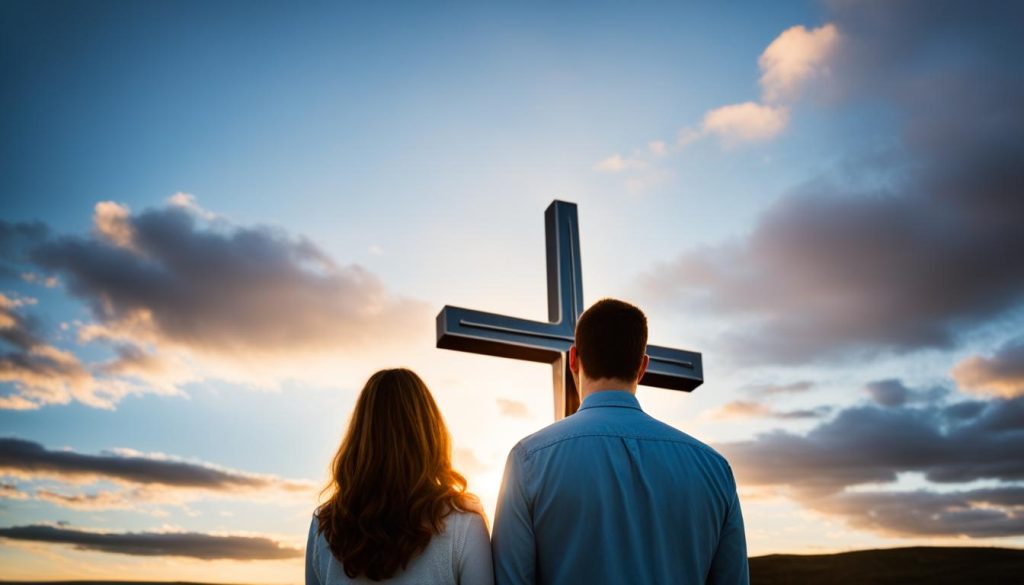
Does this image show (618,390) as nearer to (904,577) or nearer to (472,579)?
(472,579)

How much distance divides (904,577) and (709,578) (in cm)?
2846

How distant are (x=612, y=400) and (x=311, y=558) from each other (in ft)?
4.74

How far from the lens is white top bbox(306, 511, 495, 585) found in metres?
2.85

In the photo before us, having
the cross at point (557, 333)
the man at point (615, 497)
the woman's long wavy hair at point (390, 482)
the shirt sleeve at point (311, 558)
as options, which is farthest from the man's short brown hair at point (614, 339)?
the cross at point (557, 333)

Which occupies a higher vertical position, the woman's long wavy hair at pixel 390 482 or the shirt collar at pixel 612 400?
the shirt collar at pixel 612 400

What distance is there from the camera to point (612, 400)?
3.00m

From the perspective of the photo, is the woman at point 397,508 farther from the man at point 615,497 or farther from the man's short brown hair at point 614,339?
the man's short brown hair at point 614,339

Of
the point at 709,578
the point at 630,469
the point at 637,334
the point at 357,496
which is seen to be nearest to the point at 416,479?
the point at 357,496

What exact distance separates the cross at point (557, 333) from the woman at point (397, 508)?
7.28 feet

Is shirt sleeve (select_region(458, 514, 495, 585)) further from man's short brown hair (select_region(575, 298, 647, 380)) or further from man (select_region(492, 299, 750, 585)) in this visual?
man's short brown hair (select_region(575, 298, 647, 380))

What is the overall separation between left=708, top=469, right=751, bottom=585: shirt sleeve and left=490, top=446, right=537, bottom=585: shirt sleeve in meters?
0.78

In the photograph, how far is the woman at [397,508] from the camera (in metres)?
2.82

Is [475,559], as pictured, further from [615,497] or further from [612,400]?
[612,400]

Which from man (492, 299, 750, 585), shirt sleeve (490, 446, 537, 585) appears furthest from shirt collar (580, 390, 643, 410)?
shirt sleeve (490, 446, 537, 585)
